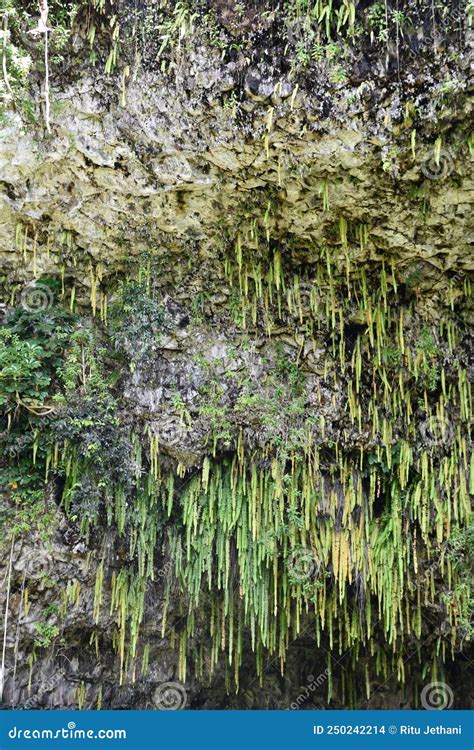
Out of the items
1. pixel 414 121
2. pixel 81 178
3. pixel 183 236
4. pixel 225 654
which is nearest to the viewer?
pixel 414 121

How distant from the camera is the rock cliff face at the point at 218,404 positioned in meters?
5.85

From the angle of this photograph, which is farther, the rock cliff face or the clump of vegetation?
the clump of vegetation

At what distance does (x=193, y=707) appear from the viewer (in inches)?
294

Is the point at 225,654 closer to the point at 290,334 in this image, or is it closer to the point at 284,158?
the point at 290,334

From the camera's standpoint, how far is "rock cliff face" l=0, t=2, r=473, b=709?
230 inches

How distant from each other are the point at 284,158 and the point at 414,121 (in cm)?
105

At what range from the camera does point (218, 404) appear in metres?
6.43

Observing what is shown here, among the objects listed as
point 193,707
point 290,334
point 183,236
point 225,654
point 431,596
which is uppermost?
point 183,236

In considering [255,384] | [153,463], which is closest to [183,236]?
[255,384]

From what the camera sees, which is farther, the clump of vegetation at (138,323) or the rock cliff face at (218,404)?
the clump of vegetation at (138,323)

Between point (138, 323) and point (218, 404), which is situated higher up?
point (138, 323)

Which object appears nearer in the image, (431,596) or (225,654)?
(431,596)

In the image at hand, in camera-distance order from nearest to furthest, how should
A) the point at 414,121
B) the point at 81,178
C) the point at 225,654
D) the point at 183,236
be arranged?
the point at 414,121 → the point at 81,178 → the point at 183,236 → the point at 225,654

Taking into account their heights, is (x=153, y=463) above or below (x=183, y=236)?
below
